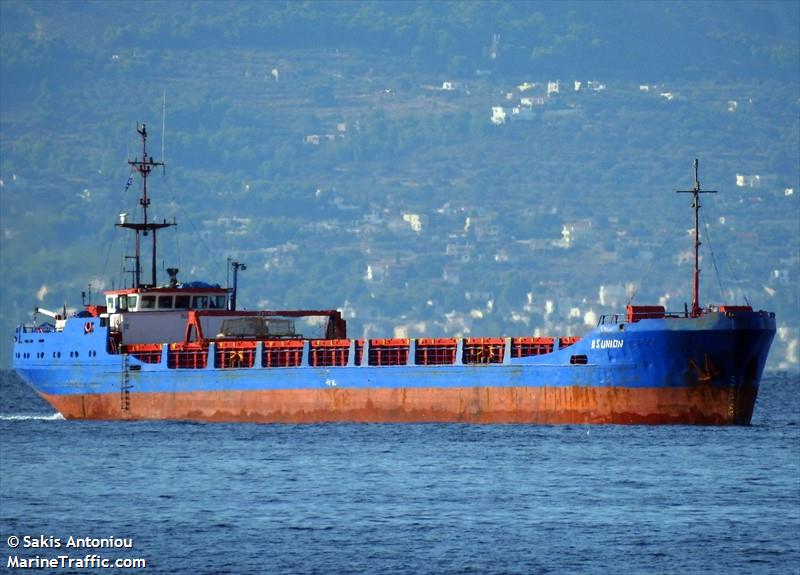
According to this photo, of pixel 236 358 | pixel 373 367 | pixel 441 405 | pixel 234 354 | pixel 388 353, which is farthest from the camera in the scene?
pixel 236 358

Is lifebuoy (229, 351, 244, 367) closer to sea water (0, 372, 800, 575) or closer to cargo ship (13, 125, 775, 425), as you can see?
A: cargo ship (13, 125, 775, 425)

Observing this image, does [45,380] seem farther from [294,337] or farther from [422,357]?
[422,357]

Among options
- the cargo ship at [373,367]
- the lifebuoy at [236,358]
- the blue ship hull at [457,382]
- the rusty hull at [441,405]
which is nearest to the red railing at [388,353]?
the cargo ship at [373,367]

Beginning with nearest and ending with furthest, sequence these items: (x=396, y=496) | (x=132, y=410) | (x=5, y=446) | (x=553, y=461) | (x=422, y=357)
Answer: (x=396, y=496) → (x=553, y=461) → (x=5, y=446) → (x=422, y=357) → (x=132, y=410)

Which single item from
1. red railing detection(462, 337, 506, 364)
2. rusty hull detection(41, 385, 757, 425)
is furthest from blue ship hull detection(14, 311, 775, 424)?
red railing detection(462, 337, 506, 364)

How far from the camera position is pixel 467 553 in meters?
37.9

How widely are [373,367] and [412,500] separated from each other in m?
21.0

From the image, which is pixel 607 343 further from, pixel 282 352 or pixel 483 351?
pixel 282 352

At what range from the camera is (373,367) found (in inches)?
2581

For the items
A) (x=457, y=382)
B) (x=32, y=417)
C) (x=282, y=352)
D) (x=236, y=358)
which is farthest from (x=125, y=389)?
(x=457, y=382)

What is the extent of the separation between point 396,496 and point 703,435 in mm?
15583

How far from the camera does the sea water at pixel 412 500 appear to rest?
37.6 m

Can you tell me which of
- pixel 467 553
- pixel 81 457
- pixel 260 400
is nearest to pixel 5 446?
pixel 81 457

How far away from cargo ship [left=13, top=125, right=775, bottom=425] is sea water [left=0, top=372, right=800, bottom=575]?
3.99 feet
